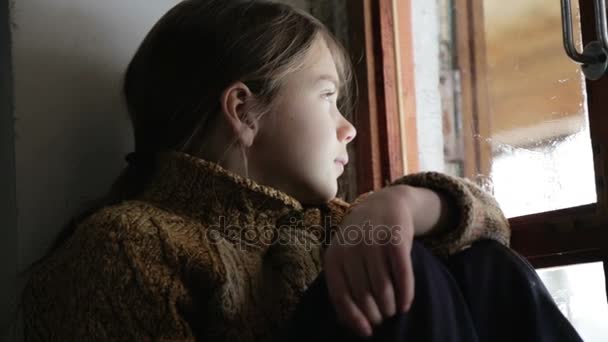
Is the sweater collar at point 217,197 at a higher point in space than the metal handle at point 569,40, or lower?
lower

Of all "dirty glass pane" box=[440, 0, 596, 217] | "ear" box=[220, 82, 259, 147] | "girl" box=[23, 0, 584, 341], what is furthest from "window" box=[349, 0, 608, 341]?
"ear" box=[220, 82, 259, 147]

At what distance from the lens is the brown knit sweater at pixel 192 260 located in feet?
2.72

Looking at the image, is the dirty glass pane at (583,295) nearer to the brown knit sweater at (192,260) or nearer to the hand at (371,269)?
the brown knit sweater at (192,260)

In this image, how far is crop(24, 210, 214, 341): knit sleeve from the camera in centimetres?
82

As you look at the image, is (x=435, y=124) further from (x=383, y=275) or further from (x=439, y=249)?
(x=383, y=275)

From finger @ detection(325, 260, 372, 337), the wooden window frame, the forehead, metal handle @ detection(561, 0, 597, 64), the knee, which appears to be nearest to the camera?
finger @ detection(325, 260, 372, 337)

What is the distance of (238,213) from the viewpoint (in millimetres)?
935

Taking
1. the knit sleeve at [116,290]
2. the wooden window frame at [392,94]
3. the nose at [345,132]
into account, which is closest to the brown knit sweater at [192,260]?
the knit sleeve at [116,290]

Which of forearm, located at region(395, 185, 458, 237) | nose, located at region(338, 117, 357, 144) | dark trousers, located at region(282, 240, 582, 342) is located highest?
nose, located at region(338, 117, 357, 144)

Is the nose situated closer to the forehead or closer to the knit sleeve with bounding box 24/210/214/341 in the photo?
the forehead

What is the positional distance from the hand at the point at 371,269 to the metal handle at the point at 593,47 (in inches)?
12.4

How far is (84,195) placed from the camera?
1.07 meters

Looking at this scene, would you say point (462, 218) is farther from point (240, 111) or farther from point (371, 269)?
Answer: point (240, 111)

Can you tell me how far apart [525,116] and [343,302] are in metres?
0.49
